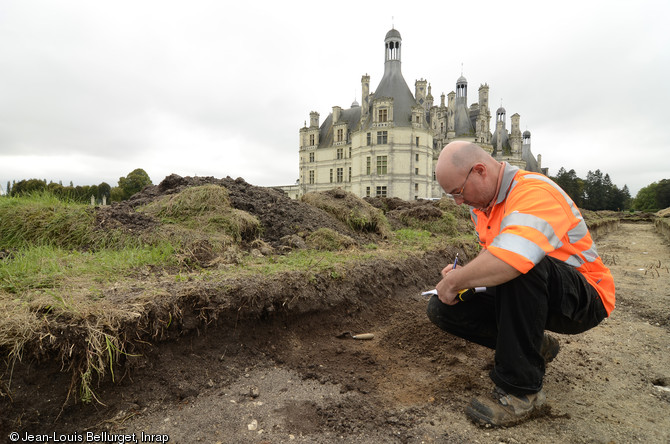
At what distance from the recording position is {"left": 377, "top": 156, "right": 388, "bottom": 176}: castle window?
42781 millimetres

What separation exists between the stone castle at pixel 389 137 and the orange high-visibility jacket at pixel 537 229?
1569 inches

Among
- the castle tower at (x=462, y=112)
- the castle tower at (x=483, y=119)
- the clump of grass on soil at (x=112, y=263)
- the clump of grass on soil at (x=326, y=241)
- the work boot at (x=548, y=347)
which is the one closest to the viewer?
the clump of grass on soil at (x=112, y=263)

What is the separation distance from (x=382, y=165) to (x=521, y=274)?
4174 centimetres

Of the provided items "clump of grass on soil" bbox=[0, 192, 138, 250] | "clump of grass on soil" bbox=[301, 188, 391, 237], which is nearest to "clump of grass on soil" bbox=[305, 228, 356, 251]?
"clump of grass on soil" bbox=[301, 188, 391, 237]

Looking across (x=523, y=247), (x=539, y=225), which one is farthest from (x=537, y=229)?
(x=523, y=247)

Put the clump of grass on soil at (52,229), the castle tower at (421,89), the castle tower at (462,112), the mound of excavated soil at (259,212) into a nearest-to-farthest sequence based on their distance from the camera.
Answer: the clump of grass on soil at (52,229) < the mound of excavated soil at (259,212) < the castle tower at (421,89) < the castle tower at (462,112)

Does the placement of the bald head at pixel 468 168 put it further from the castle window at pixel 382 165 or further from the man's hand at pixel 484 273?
the castle window at pixel 382 165

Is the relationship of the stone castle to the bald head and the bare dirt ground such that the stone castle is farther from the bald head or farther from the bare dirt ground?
the bald head

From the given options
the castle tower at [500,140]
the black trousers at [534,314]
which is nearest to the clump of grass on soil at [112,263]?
the black trousers at [534,314]

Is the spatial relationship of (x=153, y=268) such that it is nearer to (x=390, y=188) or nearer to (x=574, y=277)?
(x=574, y=277)

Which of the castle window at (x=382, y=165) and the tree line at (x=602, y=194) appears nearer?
the castle window at (x=382, y=165)

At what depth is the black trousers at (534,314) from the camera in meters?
2.16

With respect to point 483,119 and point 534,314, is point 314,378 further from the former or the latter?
point 483,119

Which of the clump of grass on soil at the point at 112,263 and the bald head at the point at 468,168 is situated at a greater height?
the bald head at the point at 468,168
